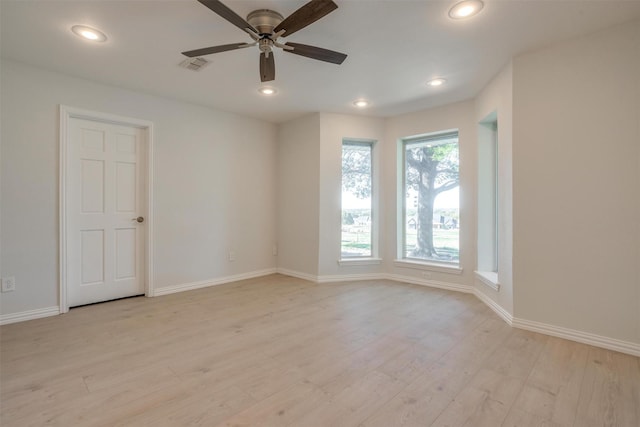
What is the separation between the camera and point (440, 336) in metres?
2.62

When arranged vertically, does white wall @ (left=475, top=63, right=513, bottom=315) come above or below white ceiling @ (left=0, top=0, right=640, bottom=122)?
below

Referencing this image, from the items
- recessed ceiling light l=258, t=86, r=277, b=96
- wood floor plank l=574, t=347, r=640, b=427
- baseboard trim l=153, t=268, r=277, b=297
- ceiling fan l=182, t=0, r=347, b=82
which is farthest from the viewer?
baseboard trim l=153, t=268, r=277, b=297

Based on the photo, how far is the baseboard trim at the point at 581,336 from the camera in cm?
231

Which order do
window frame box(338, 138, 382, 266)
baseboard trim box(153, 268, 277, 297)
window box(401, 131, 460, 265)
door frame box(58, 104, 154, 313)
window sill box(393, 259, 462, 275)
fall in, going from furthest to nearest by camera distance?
window frame box(338, 138, 382, 266) → window box(401, 131, 460, 265) → window sill box(393, 259, 462, 275) → baseboard trim box(153, 268, 277, 297) → door frame box(58, 104, 154, 313)

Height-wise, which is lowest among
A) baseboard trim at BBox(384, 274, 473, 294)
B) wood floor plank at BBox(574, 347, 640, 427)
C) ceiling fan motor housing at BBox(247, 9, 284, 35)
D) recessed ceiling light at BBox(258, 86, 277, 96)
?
wood floor plank at BBox(574, 347, 640, 427)

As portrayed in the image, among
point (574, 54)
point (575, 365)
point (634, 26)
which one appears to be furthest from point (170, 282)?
point (634, 26)

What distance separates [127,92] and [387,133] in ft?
11.6

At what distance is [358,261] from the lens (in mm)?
4629

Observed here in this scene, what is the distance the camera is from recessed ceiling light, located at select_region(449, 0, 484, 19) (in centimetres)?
204

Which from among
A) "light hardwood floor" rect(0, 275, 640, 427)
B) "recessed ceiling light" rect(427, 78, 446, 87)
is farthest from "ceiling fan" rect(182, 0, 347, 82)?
"light hardwood floor" rect(0, 275, 640, 427)

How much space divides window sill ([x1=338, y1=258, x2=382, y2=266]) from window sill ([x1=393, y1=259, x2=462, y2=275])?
28 centimetres

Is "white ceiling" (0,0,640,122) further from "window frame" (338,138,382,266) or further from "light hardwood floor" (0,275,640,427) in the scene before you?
"light hardwood floor" (0,275,640,427)

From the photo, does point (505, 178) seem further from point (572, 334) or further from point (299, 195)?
point (299, 195)

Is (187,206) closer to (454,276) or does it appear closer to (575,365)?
(454,276)
